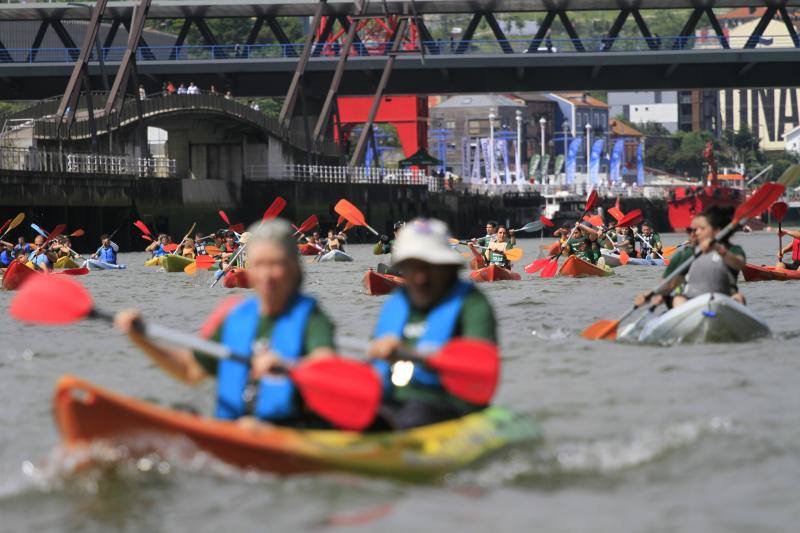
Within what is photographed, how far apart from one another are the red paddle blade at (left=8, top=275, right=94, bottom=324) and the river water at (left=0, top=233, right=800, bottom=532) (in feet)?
2.67

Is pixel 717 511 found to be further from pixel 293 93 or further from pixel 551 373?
pixel 293 93

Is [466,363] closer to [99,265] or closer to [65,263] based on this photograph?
[65,263]

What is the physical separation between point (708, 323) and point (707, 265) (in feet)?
2.18

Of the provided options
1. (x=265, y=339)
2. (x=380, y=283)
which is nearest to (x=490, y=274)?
(x=380, y=283)

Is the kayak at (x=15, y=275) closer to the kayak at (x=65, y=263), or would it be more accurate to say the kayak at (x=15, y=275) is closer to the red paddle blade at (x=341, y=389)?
the kayak at (x=65, y=263)

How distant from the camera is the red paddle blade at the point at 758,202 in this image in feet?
52.5

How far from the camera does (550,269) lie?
108 feet

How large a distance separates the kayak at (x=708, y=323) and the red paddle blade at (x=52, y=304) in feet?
27.8

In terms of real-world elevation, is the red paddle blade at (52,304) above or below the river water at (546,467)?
above

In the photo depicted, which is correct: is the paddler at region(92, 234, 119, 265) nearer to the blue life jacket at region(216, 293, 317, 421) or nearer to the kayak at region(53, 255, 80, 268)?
the kayak at region(53, 255, 80, 268)

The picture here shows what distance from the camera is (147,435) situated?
29.7 ft

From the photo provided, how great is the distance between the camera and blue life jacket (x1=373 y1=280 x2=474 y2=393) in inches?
371

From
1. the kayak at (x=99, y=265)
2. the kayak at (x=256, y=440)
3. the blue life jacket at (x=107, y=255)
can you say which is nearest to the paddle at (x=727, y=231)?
the kayak at (x=256, y=440)

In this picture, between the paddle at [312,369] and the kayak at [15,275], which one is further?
the kayak at [15,275]
